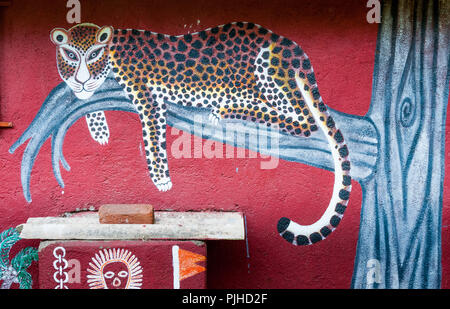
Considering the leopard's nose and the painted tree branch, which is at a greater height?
the leopard's nose

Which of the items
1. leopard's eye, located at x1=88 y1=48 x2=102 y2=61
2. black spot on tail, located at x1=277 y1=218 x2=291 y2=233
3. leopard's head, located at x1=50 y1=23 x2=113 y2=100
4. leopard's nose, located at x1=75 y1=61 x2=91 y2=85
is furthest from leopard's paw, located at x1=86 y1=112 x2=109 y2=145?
black spot on tail, located at x1=277 y1=218 x2=291 y2=233

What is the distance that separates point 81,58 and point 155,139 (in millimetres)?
867

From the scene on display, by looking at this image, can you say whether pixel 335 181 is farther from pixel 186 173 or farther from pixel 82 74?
pixel 82 74

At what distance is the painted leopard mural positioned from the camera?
2932mm

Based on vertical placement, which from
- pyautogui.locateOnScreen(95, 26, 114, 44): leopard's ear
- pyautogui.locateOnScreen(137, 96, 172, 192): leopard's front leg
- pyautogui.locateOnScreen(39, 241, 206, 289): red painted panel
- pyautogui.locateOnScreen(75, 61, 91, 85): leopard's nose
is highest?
pyautogui.locateOnScreen(95, 26, 114, 44): leopard's ear

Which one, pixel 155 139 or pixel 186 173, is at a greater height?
pixel 155 139

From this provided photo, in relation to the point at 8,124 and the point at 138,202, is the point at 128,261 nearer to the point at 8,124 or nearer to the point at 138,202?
the point at 138,202

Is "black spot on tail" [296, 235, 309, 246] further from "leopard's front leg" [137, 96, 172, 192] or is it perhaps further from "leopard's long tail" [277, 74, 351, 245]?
"leopard's front leg" [137, 96, 172, 192]

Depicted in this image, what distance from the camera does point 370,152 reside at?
9.60ft

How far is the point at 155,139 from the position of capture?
9.70 ft

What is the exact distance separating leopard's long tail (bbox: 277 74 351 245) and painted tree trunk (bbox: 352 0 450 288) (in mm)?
174

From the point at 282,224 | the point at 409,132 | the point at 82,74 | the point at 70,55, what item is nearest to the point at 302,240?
the point at 282,224

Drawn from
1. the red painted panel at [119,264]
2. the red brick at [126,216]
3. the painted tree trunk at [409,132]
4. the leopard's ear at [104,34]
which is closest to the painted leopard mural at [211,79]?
the leopard's ear at [104,34]

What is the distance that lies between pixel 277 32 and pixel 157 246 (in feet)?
6.02
